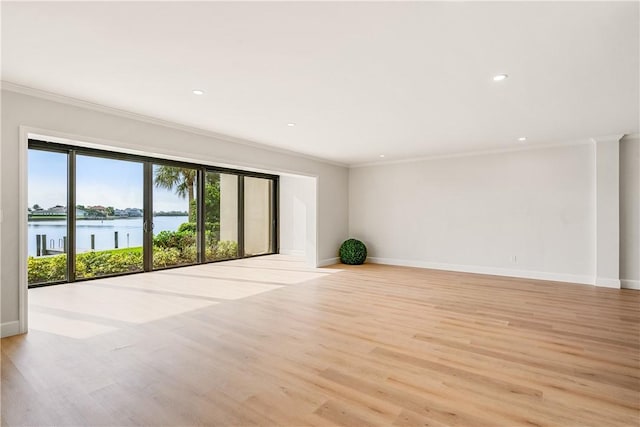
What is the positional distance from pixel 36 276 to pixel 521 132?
823cm

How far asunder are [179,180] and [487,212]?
657 centimetres

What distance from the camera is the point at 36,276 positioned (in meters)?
5.20

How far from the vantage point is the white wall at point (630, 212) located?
5402mm

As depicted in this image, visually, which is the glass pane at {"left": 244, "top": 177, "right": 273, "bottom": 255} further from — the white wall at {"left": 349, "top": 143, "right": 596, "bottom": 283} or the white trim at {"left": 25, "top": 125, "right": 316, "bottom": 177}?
the white trim at {"left": 25, "top": 125, "right": 316, "bottom": 177}

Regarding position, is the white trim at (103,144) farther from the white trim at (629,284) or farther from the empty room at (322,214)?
the white trim at (629,284)

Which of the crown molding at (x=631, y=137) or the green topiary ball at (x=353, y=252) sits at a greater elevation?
the crown molding at (x=631, y=137)

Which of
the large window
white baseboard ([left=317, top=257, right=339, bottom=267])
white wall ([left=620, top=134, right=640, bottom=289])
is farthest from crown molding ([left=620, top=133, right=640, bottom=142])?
the large window

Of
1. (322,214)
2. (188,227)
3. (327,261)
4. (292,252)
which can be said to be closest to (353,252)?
(327,261)

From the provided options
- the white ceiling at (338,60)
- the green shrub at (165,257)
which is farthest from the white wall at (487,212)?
the green shrub at (165,257)

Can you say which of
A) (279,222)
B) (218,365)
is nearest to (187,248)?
(279,222)

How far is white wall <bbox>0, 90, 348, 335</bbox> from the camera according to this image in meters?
3.27

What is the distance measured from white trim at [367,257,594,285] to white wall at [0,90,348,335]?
3.47 m

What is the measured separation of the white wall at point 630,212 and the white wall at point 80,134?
A: 6.00 meters

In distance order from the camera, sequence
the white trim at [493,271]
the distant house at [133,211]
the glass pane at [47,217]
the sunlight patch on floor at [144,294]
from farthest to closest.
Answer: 1. the distant house at [133,211]
2. the white trim at [493,271]
3. the glass pane at [47,217]
4. the sunlight patch on floor at [144,294]
